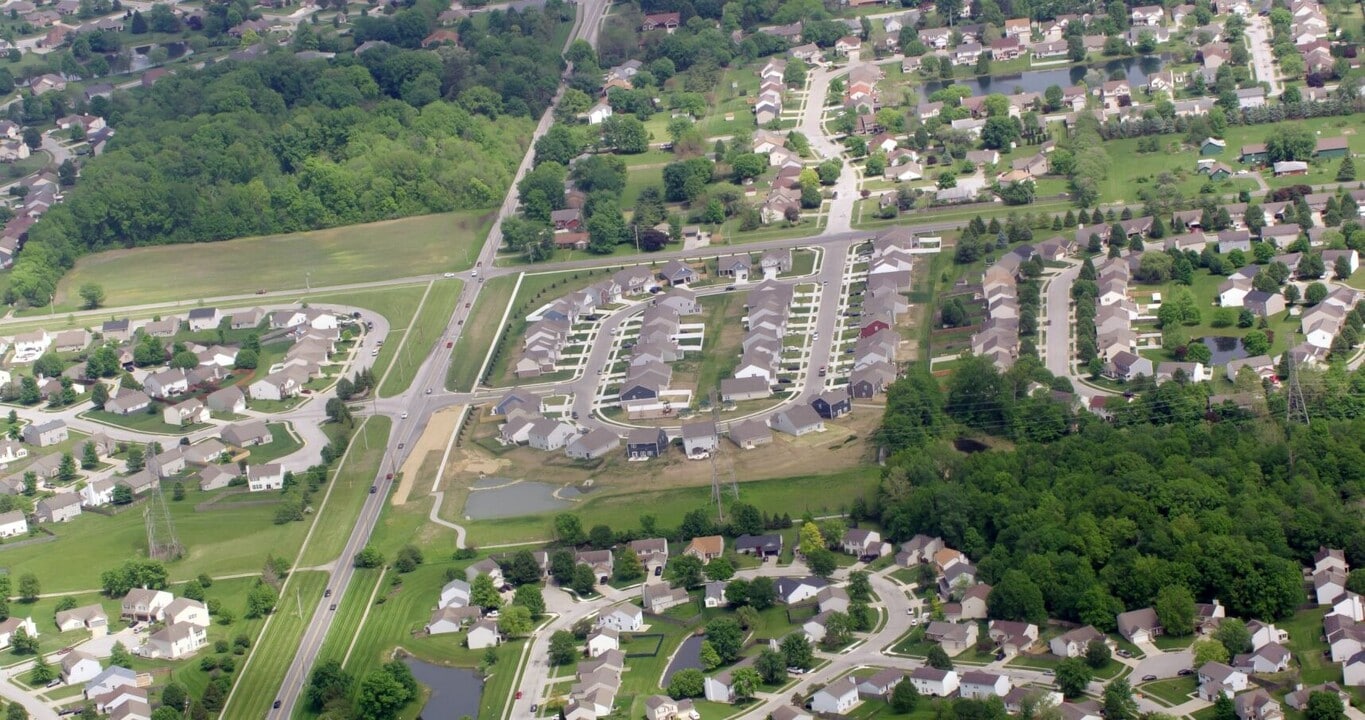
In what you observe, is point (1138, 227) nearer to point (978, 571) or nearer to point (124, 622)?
point (978, 571)

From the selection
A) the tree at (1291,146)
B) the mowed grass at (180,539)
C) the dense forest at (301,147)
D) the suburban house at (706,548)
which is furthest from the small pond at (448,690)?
the tree at (1291,146)

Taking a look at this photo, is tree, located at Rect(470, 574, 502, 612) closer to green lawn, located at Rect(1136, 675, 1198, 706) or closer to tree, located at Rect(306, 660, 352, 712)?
tree, located at Rect(306, 660, 352, 712)

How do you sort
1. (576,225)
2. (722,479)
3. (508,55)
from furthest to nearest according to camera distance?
(508,55) < (576,225) < (722,479)

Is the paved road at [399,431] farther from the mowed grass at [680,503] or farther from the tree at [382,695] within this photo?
the mowed grass at [680,503]

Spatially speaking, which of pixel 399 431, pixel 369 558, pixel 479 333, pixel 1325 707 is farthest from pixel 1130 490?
pixel 479 333

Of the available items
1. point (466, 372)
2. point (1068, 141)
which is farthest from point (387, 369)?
point (1068, 141)

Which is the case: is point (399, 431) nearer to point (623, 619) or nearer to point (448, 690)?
point (623, 619)

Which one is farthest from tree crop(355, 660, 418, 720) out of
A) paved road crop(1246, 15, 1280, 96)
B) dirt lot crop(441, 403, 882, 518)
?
paved road crop(1246, 15, 1280, 96)
